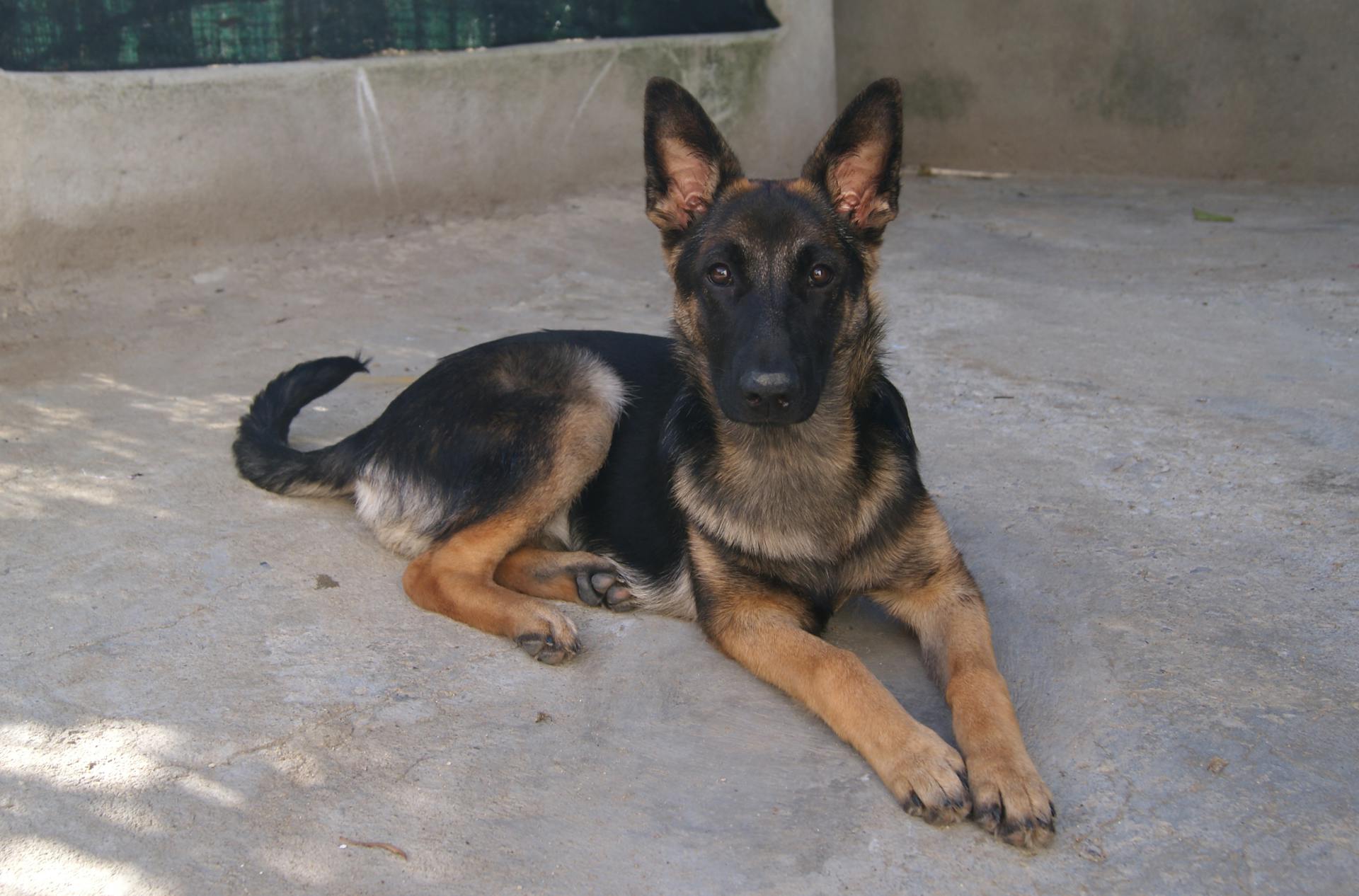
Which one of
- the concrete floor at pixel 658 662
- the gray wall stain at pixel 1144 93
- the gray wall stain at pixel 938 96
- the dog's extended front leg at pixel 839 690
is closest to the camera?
the concrete floor at pixel 658 662

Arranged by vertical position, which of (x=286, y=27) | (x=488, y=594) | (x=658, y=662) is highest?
(x=286, y=27)

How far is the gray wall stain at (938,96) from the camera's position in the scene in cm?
1058

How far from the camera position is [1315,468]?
4582mm

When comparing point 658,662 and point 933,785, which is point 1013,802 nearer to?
point 933,785

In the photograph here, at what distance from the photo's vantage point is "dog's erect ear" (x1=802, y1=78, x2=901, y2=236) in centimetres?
362

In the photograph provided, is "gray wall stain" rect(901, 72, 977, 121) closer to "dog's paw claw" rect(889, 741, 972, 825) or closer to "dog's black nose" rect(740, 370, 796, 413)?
"dog's black nose" rect(740, 370, 796, 413)

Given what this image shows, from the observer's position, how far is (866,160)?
372 centimetres

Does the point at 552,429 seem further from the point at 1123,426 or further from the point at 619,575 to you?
the point at 1123,426

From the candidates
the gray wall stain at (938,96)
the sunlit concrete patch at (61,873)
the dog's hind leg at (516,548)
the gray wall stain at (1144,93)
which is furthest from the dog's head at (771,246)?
the gray wall stain at (938,96)

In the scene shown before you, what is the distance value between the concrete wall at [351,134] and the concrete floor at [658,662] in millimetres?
651

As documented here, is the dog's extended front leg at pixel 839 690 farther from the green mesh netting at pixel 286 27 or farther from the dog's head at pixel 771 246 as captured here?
the green mesh netting at pixel 286 27

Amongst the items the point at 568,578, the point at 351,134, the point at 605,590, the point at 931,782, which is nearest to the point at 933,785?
the point at 931,782

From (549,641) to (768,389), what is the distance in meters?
1.03

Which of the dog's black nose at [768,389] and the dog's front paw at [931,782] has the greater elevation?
the dog's black nose at [768,389]
